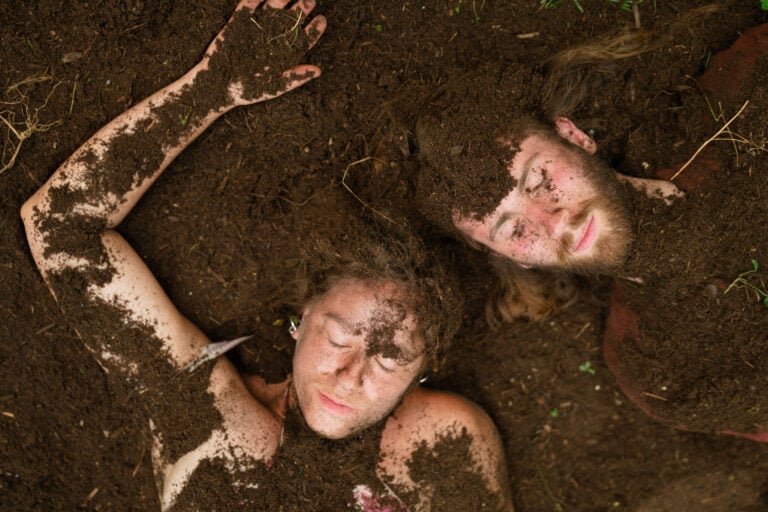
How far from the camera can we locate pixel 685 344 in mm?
3109

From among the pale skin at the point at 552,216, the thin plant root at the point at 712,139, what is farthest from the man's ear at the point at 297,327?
the thin plant root at the point at 712,139

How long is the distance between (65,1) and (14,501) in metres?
2.63

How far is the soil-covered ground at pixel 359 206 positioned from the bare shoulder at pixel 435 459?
347 mm

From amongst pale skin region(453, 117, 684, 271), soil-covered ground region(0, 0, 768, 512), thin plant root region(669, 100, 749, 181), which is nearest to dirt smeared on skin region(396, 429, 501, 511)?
soil-covered ground region(0, 0, 768, 512)

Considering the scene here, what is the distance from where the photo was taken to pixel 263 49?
290 cm

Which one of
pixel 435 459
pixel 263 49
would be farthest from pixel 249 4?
pixel 435 459

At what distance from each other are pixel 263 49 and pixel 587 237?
67.2 inches

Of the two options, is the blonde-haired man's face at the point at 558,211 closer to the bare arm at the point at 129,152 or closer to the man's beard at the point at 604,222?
the man's beard at the point at 604,222

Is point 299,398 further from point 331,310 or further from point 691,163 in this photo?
point 691,163

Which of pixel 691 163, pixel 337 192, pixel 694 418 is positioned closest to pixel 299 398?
pixel 337 192

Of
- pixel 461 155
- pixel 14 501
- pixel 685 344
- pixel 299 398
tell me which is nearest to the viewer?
pixel 461 155

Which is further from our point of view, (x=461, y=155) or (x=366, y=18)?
(x=366, y=18)

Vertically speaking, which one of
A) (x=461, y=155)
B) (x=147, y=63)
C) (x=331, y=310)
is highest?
(x=147, y=63)

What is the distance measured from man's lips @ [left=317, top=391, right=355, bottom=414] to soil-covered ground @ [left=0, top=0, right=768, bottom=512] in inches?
26.7
